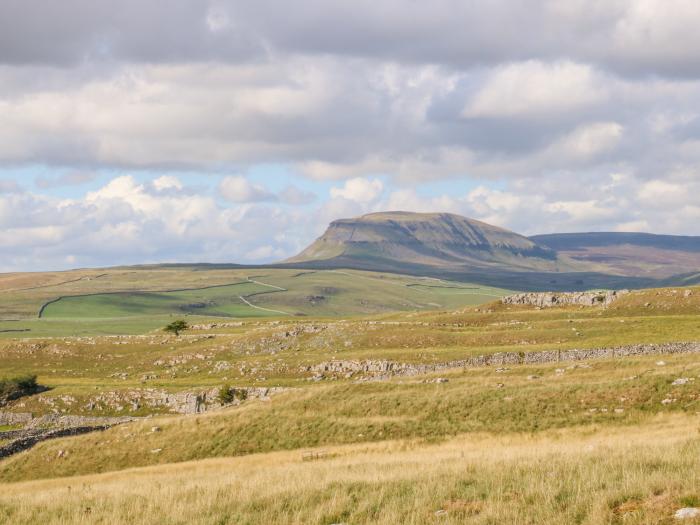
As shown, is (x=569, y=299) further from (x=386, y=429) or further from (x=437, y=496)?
(x=437, y=496)

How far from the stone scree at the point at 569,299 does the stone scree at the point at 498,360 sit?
32.8 m

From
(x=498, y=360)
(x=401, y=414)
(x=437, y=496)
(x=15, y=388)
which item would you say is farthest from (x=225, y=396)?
(x=437, y=496)

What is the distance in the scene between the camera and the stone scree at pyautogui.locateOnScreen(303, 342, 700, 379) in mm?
71188

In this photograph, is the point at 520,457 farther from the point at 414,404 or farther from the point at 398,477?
the point at 414,404

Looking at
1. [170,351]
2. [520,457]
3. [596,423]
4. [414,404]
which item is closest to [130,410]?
[170,351]

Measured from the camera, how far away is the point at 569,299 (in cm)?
11288

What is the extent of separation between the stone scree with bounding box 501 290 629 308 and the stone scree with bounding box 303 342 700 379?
32.8 metres

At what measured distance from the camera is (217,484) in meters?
26.1

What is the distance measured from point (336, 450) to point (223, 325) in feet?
321

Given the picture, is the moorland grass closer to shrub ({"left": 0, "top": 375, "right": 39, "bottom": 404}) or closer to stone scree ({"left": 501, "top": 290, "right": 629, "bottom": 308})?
shrub ({"left": 0, "top": 375, "right": 39, "bottom": 404})

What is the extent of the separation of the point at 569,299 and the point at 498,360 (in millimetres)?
40792

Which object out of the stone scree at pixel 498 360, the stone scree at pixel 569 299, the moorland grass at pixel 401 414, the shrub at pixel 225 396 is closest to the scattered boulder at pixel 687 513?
the moorland grass at pixel 401 414

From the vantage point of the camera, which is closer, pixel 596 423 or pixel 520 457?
pixel 520 457

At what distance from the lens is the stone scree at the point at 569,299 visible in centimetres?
10792
